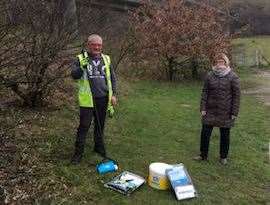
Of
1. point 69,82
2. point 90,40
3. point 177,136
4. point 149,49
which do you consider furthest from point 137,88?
point 90,40

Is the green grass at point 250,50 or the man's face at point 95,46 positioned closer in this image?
the man's face at point 95,46

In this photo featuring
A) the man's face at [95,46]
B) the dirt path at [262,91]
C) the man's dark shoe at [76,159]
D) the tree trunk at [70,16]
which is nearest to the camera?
the man's face at [95,46]

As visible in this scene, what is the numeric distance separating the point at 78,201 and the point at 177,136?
422 cm

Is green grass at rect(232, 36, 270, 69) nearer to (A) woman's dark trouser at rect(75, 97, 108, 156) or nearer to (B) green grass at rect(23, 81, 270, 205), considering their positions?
(B) green grass at rect(23, 81, 270, 205)

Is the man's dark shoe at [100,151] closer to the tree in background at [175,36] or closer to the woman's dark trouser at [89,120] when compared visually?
the woman's dark trouser at [89,120]

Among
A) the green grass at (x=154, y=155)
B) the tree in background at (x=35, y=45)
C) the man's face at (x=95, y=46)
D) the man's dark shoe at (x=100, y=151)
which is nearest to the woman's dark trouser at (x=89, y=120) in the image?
the man's dark shoe at (x=100, y=151)

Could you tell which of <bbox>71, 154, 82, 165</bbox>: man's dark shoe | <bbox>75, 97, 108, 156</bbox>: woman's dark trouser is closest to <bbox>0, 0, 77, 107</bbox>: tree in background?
<bbox>75, 97, 108, 156</bbox>: woman's dark trouser

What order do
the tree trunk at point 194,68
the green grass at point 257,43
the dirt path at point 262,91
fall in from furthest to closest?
1. the green grass at point 257,43
2. the tree trunk at point 194,68
3. the dirt path at point 262,91

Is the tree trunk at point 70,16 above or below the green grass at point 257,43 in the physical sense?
above

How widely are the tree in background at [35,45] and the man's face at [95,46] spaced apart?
134 centimetres

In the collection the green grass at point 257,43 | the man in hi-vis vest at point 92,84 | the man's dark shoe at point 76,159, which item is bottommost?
the man's dark shoe at point 76,159

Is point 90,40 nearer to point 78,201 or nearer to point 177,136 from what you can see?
point 78,201

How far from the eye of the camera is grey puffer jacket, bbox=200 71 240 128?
27.2 feet

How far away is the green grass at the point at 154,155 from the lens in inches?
277
